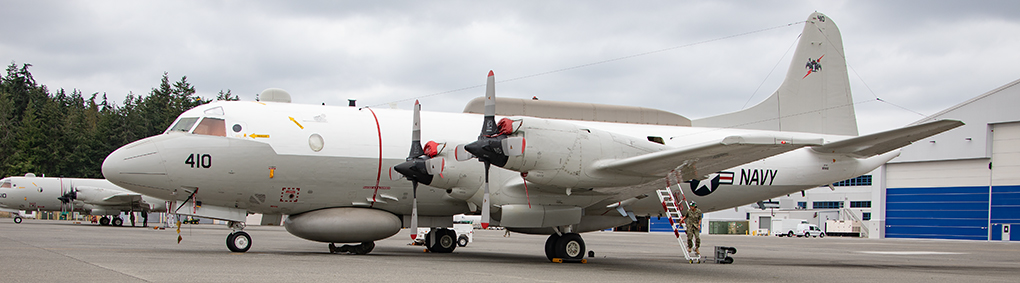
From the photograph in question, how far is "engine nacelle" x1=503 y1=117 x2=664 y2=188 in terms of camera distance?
12.1 metres

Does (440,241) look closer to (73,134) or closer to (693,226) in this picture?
(693,226)

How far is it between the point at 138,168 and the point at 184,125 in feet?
4.07

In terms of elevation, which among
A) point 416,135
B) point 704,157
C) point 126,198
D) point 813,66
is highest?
point 813,66

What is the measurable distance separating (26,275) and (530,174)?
24.0 ft

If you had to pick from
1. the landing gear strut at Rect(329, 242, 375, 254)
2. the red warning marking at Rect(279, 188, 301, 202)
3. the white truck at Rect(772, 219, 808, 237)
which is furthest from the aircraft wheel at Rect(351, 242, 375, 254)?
the white truck at Rect(772, 219, 808, 237)

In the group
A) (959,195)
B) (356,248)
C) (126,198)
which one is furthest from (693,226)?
(959,195)

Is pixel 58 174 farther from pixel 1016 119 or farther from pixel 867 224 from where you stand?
pixel 1016 119

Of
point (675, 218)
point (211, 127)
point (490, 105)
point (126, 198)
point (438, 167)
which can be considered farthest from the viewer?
point (126, 198)

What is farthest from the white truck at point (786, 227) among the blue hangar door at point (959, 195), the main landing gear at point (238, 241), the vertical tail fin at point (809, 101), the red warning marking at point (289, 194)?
the main landing gear at point (238, 241)

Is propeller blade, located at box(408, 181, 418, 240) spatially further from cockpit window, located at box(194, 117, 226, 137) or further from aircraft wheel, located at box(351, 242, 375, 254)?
cockpit window, located at box(194, 117, 226, 137)

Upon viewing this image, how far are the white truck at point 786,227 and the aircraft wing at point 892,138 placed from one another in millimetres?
40424

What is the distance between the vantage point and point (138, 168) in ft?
45.2

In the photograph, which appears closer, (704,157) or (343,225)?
(704,157)

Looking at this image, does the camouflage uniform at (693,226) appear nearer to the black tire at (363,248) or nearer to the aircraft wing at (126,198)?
the black tire at (363,248)
